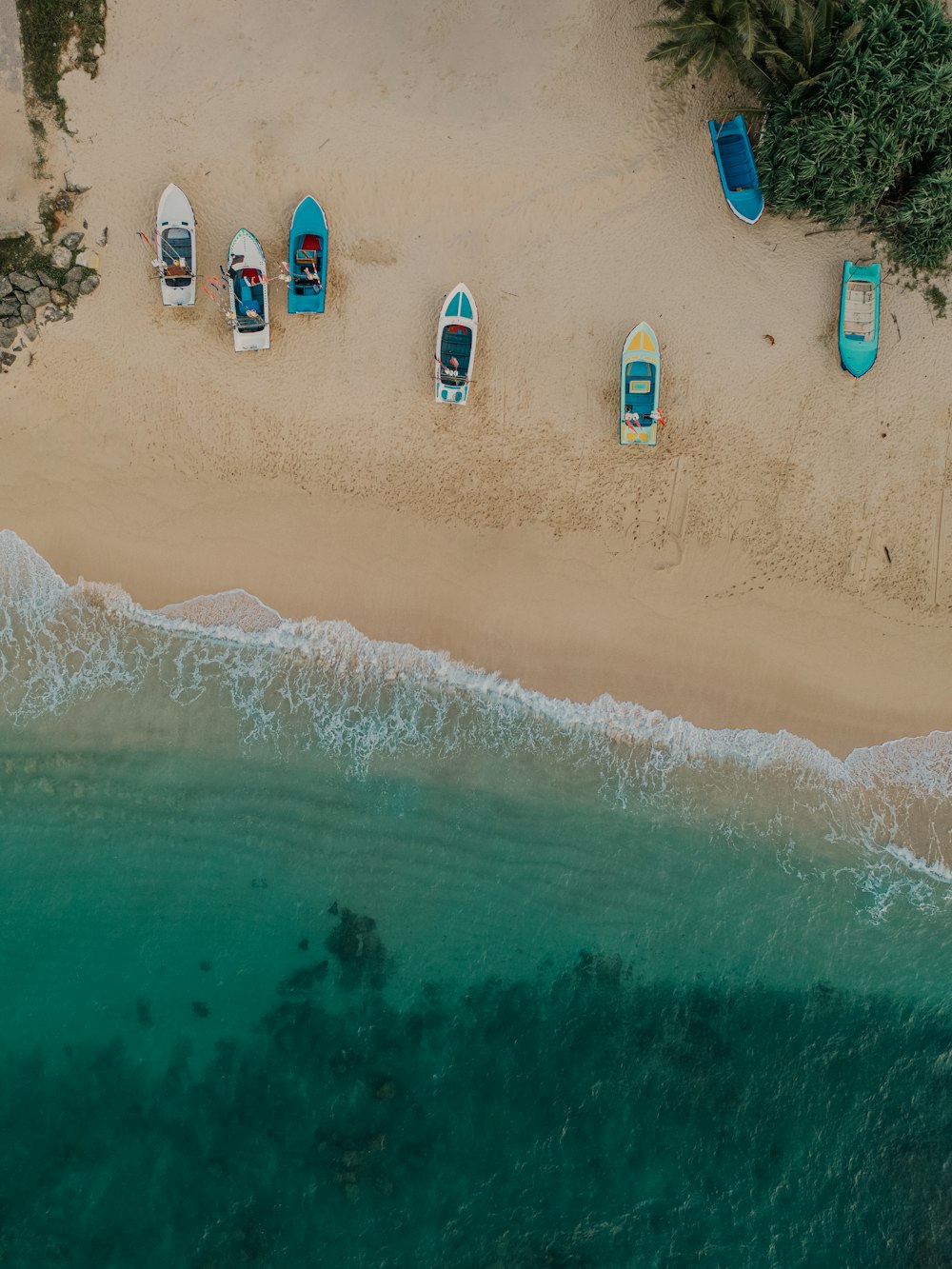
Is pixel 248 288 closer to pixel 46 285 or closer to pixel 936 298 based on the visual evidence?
pixel 46 285

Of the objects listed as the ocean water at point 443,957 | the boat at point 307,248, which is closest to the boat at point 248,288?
the boat at point 307,248

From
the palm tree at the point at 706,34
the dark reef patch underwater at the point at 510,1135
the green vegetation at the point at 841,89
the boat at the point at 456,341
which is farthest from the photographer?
the dark reef patch underwater at the point at 510,1135

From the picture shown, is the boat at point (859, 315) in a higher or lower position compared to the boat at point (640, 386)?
higher

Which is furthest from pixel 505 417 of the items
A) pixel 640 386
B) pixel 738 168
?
pixel 738 168

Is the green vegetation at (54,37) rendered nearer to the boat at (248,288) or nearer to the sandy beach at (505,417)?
the sandy beach at (505,417)

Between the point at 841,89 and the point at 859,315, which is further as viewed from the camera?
the point at 859,315

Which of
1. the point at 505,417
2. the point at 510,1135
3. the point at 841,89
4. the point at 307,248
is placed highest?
the point at 841,89

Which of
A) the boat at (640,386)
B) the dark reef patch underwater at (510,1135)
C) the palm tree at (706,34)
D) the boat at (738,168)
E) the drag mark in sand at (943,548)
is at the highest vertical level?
the palm tree at (706,34)
